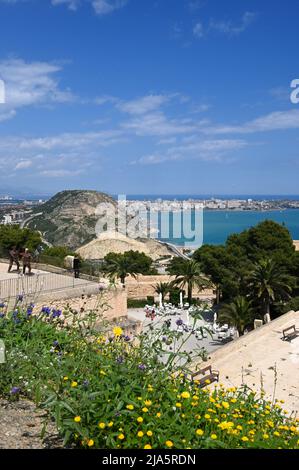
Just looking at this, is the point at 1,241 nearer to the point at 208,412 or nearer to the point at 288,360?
the point at 288,360

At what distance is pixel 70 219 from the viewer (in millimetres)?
125875

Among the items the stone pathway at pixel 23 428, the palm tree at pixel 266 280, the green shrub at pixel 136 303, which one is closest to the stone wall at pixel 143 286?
the green shrub at pixel 136 303

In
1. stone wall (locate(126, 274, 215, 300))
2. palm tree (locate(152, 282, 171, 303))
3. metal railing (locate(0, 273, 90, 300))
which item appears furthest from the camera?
stone wall (locate(126, 274, 215, 300))

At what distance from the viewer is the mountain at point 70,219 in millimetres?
108562

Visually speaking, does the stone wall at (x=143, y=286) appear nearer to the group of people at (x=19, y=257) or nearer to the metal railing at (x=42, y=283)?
the group of people at (x=19, y=257)

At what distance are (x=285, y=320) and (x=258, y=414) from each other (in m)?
13.6

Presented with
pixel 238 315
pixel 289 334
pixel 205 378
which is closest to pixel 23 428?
pixel 205 378

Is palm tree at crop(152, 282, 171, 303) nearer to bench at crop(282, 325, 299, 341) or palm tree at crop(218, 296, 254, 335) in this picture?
palm tree at crop(218, 296, 254, 335)

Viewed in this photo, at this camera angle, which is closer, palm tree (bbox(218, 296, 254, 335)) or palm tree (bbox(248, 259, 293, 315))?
palm tree (bbox(218, 296, 254, 335))

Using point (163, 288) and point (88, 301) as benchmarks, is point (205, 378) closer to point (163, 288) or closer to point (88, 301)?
point (88, 301)

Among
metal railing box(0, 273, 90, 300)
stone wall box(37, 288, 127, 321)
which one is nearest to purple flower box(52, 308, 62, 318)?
stone wall box(37, 288, 127, 321)

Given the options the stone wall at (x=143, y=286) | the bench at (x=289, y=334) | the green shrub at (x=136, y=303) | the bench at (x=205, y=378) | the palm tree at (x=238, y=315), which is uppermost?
the bench at (x=205, y=378)

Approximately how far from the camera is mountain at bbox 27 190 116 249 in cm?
10856

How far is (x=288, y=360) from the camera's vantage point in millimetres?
12164
